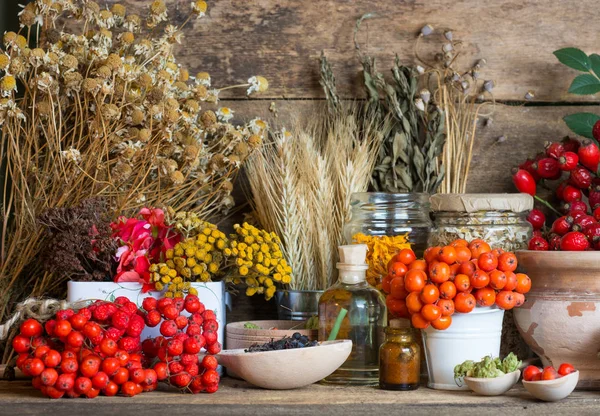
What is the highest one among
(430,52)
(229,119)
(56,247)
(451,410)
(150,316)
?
(430,52)

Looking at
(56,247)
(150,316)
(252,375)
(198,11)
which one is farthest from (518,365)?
(198,11)

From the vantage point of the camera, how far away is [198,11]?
1605mm

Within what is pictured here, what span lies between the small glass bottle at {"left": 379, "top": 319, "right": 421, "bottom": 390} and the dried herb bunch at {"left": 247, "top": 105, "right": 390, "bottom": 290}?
29 cm

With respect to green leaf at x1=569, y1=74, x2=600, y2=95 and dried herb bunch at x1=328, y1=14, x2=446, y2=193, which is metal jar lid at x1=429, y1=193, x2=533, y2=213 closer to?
dried herb bunch at x1=328, y1=14, x2=446, y2=193

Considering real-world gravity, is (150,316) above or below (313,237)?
below

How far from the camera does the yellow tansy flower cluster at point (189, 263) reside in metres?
1.33

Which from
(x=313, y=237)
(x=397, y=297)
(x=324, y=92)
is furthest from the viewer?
(x=324, y=92)

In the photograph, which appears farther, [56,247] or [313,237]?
[313,237]

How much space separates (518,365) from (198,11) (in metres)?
0.99

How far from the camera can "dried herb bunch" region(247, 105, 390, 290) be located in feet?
5.01

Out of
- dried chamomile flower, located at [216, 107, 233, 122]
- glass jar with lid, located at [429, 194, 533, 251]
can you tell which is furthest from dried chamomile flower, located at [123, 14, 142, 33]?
glass jar with lid, located at [429, 194, 533, 251]

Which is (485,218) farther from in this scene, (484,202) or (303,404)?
(303,404)

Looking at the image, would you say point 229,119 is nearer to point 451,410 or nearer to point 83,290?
point 83,290

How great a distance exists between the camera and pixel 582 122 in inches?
63.7
